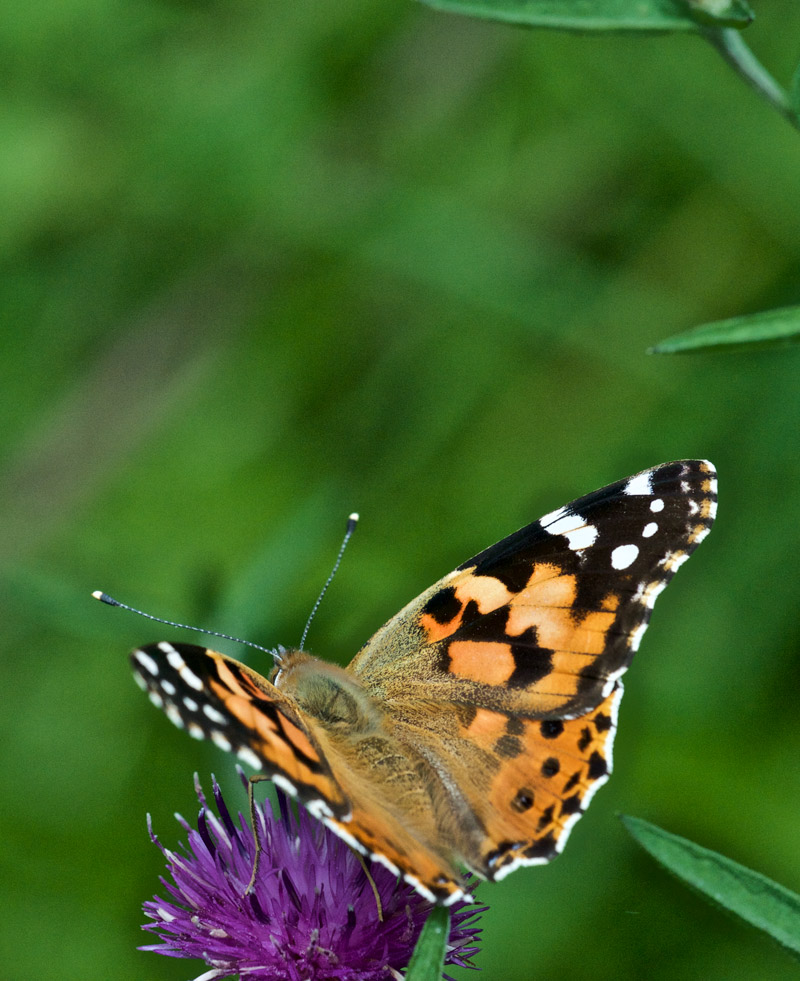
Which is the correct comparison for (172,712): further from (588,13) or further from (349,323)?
(349,323)

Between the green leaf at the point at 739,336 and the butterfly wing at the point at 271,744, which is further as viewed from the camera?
the butterfly wing at the point at 271,744

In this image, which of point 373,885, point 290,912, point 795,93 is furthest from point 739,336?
point 290,912

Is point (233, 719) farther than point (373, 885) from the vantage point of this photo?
→ No

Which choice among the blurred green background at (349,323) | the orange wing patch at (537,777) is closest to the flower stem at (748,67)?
the orange wing patch at (537,777)

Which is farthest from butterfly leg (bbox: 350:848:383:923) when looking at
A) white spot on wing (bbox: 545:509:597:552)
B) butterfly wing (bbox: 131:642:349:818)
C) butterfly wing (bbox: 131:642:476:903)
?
white spot on wing (bbox: 545:509:597:552)

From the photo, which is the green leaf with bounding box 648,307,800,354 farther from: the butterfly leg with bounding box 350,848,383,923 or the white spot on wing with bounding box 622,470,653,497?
the butterfly leg with bounding box 350,848,383,923

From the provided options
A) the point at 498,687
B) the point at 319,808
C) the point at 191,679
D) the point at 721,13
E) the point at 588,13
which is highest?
the point at 588,13

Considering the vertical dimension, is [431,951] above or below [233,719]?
below

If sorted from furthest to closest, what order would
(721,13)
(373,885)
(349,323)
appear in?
1. (349,323)
2. (373,885)
3. (721,13)

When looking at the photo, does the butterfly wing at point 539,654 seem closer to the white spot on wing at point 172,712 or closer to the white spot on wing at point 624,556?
the white spot on wing at point 624,556
